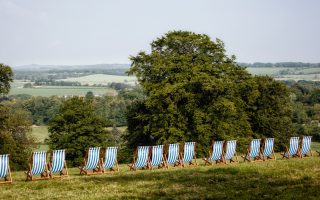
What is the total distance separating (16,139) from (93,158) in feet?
143

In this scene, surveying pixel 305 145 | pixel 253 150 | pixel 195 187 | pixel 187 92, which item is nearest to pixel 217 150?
pixel 253 150

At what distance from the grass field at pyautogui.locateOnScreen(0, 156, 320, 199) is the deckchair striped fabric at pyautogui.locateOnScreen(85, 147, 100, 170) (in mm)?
3385

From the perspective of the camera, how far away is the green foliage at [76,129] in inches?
2111

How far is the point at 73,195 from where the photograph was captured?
39.4 feet

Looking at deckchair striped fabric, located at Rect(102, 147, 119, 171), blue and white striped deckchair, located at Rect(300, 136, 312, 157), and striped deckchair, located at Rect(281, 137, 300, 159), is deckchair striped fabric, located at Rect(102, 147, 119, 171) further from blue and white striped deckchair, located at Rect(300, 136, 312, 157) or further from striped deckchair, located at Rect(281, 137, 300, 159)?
blue and white striped deckchair, located at Rect(300, 136, 312, 157)

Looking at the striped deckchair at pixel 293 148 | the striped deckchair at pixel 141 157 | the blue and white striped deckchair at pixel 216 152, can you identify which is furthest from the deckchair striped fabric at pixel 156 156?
the striped deckchair at pixel 293 148

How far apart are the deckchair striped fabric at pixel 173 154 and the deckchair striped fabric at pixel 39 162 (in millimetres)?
6048

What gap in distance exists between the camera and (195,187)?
12.7 metres

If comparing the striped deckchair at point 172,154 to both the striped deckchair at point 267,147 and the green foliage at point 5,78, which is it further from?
the green foliage at point 5,78

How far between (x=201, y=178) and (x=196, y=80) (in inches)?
1189

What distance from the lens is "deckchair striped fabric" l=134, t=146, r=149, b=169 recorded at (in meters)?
20.1

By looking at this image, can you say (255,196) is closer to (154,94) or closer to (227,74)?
(154,94)

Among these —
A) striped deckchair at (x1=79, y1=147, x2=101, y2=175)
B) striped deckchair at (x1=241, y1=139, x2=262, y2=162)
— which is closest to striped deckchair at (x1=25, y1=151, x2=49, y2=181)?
striped deckchair at (x1=79, y1=147, x2=101, y2=175)

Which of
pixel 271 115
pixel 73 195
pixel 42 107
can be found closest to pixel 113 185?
pixel 73 195
